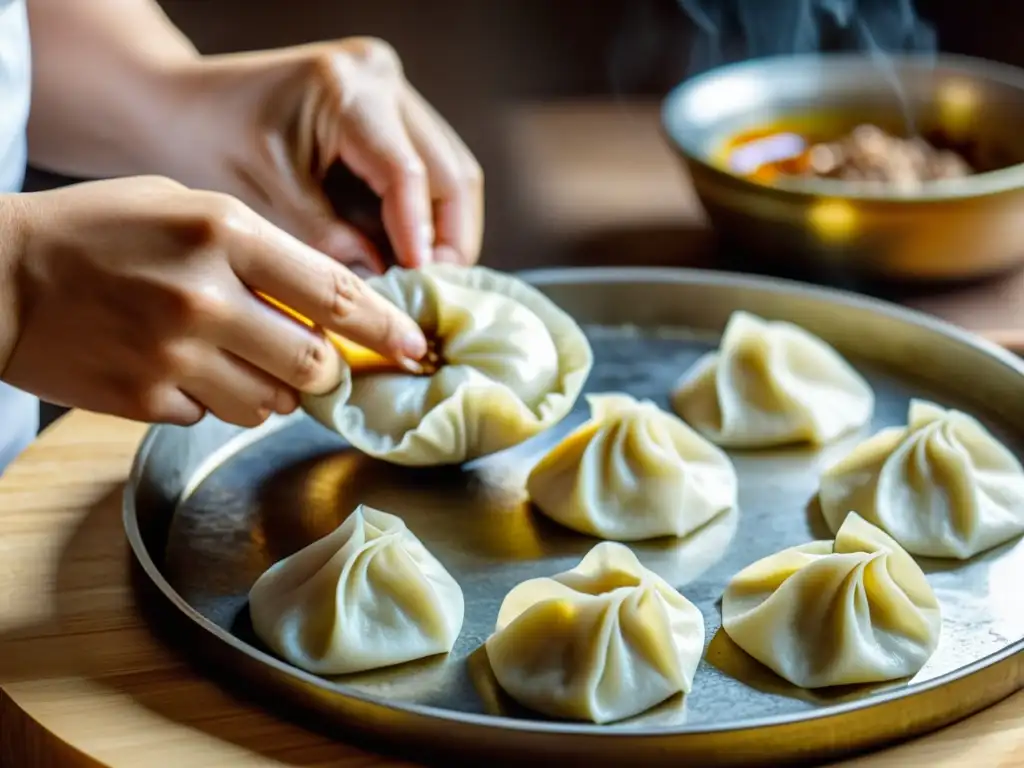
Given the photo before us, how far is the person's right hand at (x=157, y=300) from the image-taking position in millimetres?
1217

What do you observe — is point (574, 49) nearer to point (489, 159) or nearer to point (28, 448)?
point (489, 159)

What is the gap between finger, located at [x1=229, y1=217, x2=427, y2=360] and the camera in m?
1.25

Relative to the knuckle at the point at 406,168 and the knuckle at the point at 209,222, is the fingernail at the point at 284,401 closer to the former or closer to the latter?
the knuckle at the point at 209,222

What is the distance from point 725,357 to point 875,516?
13.5 inches

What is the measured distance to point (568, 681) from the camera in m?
1.16

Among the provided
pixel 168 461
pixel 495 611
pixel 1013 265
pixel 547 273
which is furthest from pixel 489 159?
pixel 495 611

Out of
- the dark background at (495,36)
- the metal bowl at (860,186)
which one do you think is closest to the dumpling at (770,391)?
the metal bowl at (860,186)

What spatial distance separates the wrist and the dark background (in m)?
2.14

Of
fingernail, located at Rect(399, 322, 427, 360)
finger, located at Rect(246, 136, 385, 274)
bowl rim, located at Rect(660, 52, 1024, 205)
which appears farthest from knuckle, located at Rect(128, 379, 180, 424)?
bowl rim, located at Rect(660, 52, 1024, 205)

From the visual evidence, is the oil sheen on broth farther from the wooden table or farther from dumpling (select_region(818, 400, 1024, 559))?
the wooden table

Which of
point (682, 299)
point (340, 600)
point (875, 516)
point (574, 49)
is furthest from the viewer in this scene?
point (574, 49)

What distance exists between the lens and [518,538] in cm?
143

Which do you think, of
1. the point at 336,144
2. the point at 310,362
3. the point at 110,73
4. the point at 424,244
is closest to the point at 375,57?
the point at 336,144

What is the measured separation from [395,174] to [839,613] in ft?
2.59
